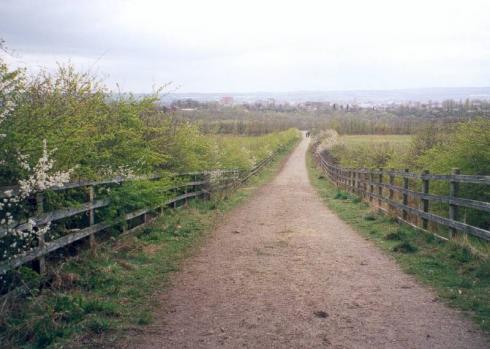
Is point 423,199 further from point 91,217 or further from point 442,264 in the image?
point 91,217

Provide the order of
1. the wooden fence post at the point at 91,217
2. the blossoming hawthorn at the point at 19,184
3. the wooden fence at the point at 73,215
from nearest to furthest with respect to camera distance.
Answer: the blossoming hawthorn at the point at 19,184
the wooden fence at the point at 73,215
the wooden fence post at the point at 91,217

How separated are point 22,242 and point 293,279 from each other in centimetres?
356

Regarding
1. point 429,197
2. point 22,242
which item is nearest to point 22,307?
point 22,242

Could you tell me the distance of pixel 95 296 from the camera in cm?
597

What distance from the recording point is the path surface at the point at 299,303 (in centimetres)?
478

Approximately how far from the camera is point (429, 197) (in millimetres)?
9781

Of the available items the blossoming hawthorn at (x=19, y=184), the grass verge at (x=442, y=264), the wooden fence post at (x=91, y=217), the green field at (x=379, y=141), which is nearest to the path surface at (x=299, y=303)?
the grass verge at (x=442, y=264)

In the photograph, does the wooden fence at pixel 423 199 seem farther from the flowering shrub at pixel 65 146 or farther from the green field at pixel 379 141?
the green field at pixel 379 141

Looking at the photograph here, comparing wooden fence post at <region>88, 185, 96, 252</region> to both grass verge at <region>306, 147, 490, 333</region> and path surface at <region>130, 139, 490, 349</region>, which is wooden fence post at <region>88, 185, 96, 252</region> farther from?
grass verge at <region>306, 147, 490, 333</region>

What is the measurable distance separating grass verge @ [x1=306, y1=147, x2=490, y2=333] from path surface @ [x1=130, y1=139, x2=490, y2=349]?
0.76 ft

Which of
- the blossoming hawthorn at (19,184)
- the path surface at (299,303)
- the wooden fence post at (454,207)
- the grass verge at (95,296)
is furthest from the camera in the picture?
the wooden fence post at (454,207)

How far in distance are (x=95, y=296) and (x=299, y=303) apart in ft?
8.02

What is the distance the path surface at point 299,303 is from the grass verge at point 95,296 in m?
0.31

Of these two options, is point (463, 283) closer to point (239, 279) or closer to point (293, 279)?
point (293, 279)
